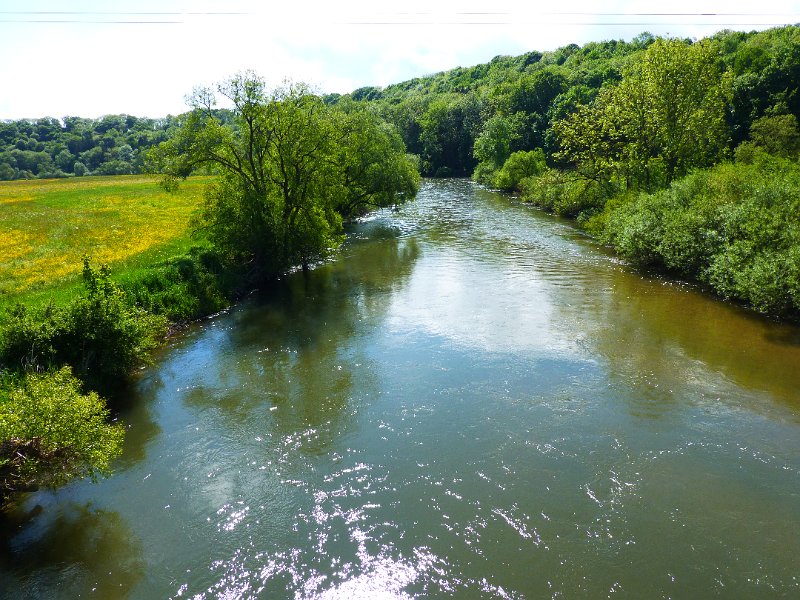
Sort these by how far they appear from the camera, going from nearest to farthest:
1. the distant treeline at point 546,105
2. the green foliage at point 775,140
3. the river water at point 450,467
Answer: the river water at point 450,467
the green foliage at point 775,140
the distant treeline at point 546,105

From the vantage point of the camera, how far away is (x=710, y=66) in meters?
32.8

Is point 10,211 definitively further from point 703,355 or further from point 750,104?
point 750,104

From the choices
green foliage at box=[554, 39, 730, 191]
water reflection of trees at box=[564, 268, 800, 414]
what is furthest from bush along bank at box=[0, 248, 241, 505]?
green foliage at box=[554, 39, 730, 191]

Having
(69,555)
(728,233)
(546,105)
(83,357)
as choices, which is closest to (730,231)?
(728,233)

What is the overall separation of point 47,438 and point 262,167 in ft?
67.0

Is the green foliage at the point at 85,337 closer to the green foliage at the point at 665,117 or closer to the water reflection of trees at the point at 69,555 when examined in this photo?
the water reflection of trees at the point at 69,555

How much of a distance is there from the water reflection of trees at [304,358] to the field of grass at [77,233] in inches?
293

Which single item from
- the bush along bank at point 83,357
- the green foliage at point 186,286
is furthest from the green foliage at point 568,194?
the bush along bank at point 83,357

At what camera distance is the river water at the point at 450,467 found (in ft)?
30.4

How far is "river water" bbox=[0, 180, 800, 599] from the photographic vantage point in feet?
30.4

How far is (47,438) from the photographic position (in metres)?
9.97

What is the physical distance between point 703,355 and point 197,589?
16.6m

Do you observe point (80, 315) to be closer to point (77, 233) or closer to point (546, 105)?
point (77, 233)

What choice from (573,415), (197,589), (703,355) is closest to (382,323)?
(573,415)
